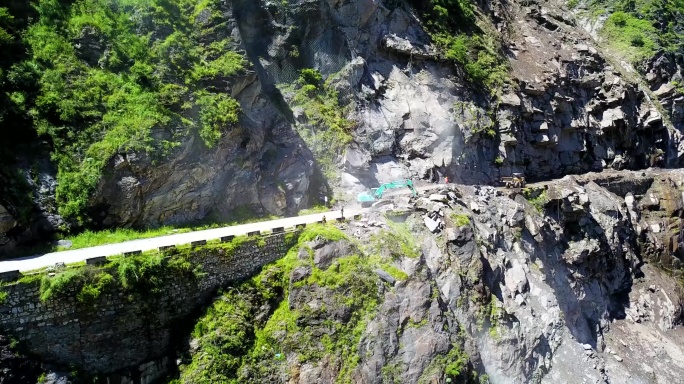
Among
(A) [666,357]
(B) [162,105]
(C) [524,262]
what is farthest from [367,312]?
(A) [666,357]

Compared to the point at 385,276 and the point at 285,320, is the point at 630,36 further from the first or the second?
the point at 285,320

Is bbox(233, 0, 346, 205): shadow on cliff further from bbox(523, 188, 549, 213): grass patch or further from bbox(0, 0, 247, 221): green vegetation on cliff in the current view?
bbox(523, 188, 549, 213): grass patch

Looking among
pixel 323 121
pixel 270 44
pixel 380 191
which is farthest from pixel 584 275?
pixel 270 44

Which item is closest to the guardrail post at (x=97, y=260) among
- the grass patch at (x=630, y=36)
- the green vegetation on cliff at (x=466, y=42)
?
the green vegetation on cliff at (x=466, y=42)

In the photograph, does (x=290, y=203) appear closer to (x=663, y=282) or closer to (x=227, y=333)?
(x=227, y=333)

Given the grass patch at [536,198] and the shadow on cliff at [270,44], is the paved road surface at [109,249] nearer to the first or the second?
the shadow on cliff at [270,44]

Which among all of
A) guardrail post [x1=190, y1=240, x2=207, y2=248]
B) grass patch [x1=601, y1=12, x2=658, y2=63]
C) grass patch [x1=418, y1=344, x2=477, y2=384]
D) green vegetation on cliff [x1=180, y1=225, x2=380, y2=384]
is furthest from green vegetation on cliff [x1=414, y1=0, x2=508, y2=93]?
guardrail post [x1=190, y1=240, x2=207, y2=248]
